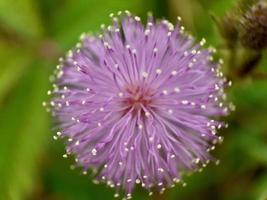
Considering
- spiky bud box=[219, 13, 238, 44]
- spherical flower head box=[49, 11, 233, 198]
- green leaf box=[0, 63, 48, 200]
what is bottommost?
spherical flower head box=[49, 11, 233, 198]

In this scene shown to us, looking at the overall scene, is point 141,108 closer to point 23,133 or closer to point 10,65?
point 23,133

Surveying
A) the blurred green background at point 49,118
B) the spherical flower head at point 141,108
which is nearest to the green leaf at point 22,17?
the blurred green background at point 49,118

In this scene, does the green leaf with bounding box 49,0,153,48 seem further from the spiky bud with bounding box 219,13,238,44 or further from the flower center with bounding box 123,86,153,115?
the flower center with bounding box 123,86,153,115

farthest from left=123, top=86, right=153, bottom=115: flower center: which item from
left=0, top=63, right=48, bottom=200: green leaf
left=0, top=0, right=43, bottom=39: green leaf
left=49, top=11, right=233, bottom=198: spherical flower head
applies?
left=0, top=0, right=43, bottom=39: green leaf

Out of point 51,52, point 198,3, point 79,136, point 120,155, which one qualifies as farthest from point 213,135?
point 51,52

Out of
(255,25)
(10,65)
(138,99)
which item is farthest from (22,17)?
(255,25)

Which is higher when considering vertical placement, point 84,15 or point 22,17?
point 22,17
